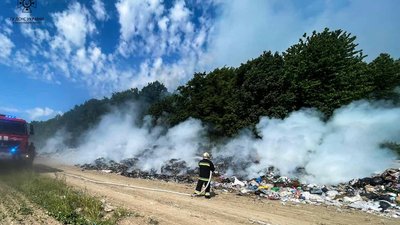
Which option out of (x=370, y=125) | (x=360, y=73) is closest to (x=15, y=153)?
(x=370, y=125)

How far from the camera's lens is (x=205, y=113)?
35438 millimetres

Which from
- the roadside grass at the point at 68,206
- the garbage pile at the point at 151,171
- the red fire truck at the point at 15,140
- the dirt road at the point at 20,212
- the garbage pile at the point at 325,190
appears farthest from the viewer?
the garbage pile at the point at 151,171

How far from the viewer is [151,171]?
2277 cm

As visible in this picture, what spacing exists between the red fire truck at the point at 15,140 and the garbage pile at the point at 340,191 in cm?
950

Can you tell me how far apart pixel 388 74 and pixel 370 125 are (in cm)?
1498

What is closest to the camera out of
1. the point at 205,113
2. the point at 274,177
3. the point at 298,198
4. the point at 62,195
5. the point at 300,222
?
the point at 300,222

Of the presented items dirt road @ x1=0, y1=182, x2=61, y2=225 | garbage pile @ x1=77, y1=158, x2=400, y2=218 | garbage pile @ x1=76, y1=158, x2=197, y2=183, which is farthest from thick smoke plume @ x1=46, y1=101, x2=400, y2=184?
dirt road @ x1=0, y1=182, x2=61, y2=225

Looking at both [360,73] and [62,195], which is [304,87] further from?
[62,195]

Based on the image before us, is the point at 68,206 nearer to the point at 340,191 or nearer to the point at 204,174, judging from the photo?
the point at 204,174

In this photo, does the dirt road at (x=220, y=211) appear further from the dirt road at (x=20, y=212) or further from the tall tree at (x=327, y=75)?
the tall tree at (x=327, y=75)

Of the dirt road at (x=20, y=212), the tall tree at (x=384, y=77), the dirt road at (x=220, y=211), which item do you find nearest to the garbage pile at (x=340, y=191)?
the dirt road at (x=220, y=211)

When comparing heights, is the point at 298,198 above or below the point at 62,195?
above

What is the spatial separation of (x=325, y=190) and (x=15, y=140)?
14.7 m

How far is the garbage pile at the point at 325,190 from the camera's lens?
12.5m
